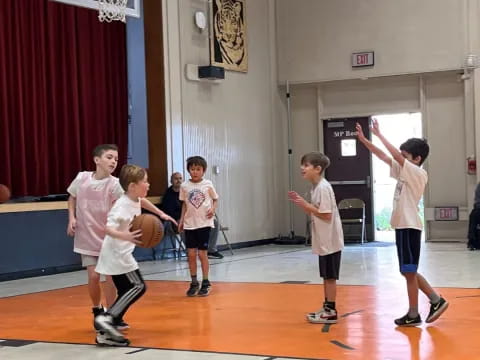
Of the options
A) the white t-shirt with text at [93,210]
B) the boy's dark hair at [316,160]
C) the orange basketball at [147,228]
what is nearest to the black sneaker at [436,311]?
the boy's dark hair at [316,160]

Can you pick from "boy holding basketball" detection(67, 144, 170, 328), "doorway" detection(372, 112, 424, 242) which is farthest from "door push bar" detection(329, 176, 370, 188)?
"boy holding basketball" detection(67, 144, 170, 328)

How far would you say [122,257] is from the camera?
5469 mm

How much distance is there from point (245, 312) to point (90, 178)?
1765 millimetres

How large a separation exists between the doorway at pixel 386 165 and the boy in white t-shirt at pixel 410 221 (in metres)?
9.12

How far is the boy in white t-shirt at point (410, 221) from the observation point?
569 cm

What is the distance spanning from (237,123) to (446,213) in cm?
421

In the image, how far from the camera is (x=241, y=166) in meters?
14.8

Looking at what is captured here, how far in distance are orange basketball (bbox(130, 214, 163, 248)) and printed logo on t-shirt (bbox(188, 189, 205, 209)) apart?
98.3 inches

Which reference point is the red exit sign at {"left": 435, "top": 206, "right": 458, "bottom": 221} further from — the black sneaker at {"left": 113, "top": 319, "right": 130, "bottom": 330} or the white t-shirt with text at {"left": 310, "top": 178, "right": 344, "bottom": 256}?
the black sneaker at {"left": 113, "top": 319, "right": 130, "bottom": 330}

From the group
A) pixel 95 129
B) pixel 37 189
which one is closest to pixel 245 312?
pixel 37 189

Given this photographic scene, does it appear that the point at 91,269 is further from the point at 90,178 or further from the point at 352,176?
the point at 352,176

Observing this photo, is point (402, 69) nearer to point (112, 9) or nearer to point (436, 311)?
point (112, 9)

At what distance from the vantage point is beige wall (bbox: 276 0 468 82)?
1395cm

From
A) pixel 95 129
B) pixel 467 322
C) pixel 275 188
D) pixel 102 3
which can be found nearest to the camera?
pixel 467 322
